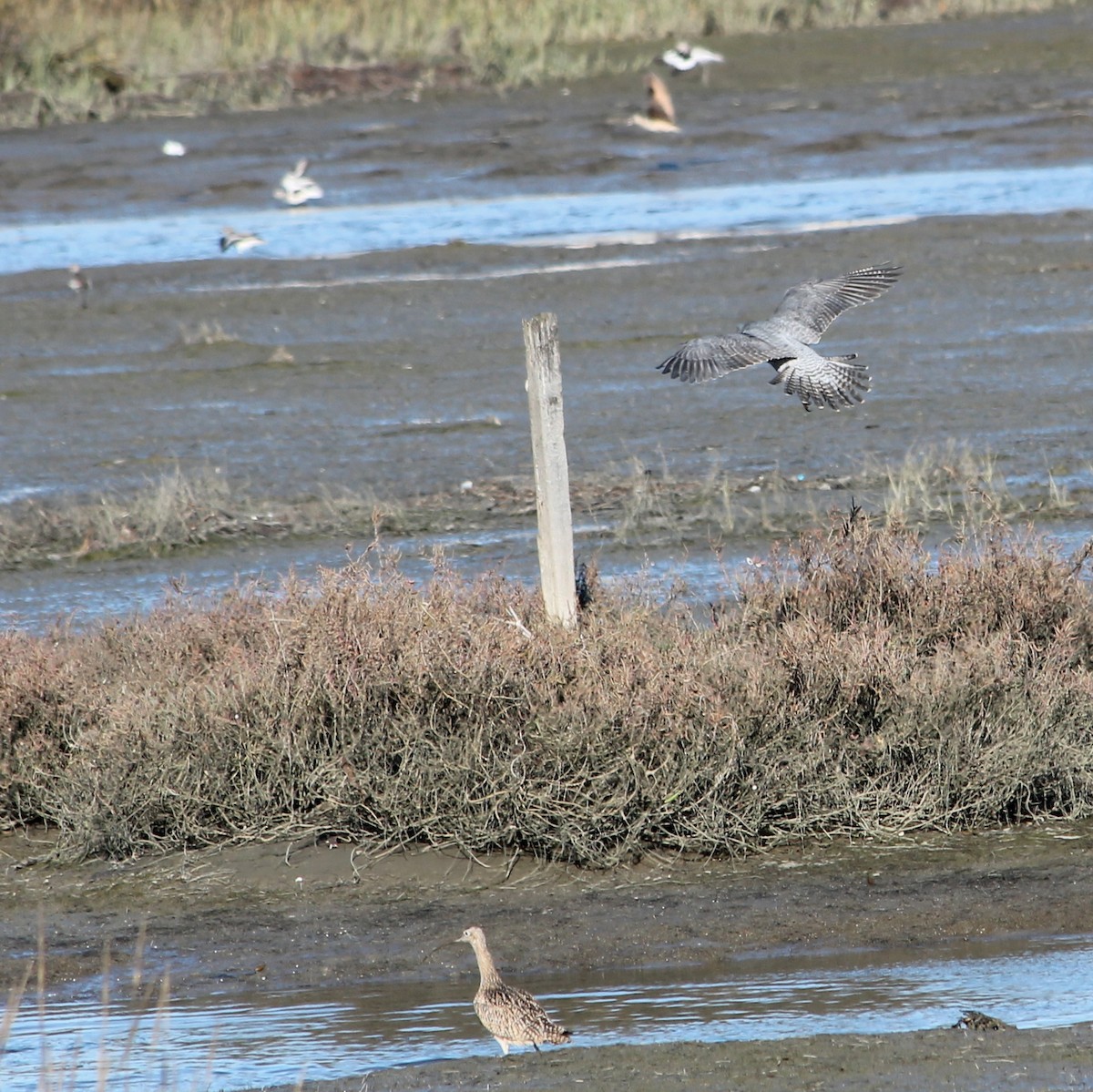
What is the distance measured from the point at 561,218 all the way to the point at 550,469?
16.8m

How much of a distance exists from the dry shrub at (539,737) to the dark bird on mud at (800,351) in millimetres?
1134

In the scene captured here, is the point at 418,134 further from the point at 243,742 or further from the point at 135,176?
the point at 243,742

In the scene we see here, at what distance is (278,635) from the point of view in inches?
363

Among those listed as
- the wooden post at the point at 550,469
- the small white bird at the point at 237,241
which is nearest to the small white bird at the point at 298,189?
the small white bird at the point at 237,241

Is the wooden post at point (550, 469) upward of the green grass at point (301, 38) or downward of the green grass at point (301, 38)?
downward

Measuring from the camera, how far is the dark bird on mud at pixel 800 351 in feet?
31.8

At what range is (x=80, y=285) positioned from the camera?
70.0 feet

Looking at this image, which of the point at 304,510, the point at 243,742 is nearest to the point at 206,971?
the point at 243,742

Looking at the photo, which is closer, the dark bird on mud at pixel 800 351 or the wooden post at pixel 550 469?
the wooden post at pixel 550 469

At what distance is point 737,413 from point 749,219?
29.0 feet

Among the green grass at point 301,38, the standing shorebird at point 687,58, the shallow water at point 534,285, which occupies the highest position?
the green grass at point 301,38

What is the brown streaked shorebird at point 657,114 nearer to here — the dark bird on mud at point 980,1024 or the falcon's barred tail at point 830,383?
the falcon's barred tail at point 830,383

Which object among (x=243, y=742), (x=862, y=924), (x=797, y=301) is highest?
(x=797, y=301)

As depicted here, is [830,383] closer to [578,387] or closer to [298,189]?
[578,387]
